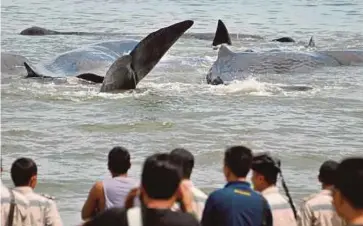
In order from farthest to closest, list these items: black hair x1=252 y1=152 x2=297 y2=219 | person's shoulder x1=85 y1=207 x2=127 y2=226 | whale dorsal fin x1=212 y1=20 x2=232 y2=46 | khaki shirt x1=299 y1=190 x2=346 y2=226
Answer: whale dorsal fin x1=212 y1=20 x2=232 y2=46 < khaki shirt x1=299 y1=190 x2=346 y2=226 < black hair x1=252 y1=152 x2=297 y2=219 < person's shoulder x1=85 y1=207 x2=127 y2=226

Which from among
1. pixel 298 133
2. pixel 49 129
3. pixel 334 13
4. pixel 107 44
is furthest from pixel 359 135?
pixel 334 13

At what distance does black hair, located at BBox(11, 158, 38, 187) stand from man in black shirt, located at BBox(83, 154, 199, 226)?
1.85 m

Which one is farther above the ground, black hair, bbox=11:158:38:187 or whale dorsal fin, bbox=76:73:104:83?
black hair, bbox=11:158:38:187

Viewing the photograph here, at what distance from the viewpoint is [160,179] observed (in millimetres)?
5707

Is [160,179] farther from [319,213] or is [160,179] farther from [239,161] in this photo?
[319,213]

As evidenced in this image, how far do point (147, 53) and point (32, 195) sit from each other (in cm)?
877

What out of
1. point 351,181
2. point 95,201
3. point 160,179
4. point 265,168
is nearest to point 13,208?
point 95,201

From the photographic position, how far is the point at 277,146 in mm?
14117

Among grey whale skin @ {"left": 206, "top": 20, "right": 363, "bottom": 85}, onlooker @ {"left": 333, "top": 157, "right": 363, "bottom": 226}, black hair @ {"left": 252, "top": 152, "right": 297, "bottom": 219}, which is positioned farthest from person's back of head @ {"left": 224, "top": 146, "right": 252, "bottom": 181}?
grey whale skin @ {"left": 206, "top": 20, "right": 363, "bottom": 85}

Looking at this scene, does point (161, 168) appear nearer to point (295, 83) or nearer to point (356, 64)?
point (295, 83)

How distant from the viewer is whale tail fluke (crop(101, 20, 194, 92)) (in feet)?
52.9

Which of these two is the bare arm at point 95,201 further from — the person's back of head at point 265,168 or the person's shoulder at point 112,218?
the person's shoulder at point 112,218

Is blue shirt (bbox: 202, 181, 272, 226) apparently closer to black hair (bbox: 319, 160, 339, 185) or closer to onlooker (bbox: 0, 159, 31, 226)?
black hair (bbox: 319, 160, 339, 185)

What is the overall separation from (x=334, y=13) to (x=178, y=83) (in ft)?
80.5
